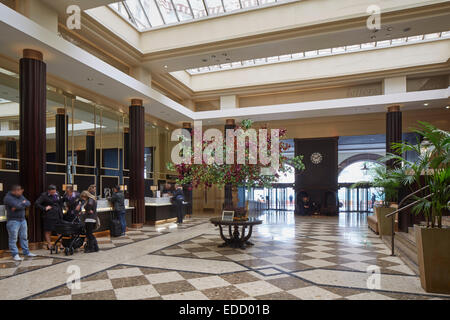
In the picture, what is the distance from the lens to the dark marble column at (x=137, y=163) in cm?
1027

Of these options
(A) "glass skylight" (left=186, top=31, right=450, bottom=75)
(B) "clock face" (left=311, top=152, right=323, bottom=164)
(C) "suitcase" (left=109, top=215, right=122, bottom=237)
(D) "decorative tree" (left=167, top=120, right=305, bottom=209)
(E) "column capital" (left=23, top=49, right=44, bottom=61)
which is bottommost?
(C) "suitcase" (left=109, top=215, right=122, bottom=237)

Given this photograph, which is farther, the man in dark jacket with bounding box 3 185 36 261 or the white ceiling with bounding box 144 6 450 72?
the white ceiling with bounding box 144 6 450 72

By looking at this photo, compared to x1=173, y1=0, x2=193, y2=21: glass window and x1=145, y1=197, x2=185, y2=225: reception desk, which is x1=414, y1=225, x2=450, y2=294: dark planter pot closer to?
x1=145, y1=197, x2=185, y2=225: reception desk

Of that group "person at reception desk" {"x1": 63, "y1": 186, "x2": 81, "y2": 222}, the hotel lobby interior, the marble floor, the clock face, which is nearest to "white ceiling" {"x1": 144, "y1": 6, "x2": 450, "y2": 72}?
the hotel lobby interior

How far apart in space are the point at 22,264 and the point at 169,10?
317 inches

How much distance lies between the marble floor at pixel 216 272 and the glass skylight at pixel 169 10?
6.69 m

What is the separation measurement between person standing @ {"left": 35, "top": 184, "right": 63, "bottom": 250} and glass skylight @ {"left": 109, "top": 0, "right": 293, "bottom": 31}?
566cm

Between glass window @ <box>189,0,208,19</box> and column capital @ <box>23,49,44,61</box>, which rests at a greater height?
glass window @ <box>189,0,208,19</box>

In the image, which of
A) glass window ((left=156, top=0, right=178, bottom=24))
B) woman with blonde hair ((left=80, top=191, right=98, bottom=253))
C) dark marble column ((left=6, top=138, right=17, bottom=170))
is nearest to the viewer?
woman with blonde hair ((left=80, top=191, right=98, bottom=253))

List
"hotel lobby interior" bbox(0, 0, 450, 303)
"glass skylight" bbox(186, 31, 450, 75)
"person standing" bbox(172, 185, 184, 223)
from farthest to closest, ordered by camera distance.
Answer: "glass skylight" bbox(186, 31, 450, 75)
"person standing" bbox(172, 185, 184, 223)
"hotel lobby interior" bbox(0, 0, 450, 303)

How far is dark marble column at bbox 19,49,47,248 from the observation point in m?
6.57

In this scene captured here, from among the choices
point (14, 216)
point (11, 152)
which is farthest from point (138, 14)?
point (14, 216)
